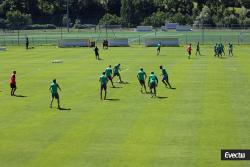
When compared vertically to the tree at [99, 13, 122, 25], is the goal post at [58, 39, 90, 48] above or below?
below

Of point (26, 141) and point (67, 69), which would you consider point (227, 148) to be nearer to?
point (26, 141)

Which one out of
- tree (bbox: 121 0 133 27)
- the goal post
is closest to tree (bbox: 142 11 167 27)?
tree (bbox: 121 0 133 27)

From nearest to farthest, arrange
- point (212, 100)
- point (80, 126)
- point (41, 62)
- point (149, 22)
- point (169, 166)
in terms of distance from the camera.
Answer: point (169, 166)
point (80, 126)
point (212, 100)
point (41, 62)
point (149, 22)

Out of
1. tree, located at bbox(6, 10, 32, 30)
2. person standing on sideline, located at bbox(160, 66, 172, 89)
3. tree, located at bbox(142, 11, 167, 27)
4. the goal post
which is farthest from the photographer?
tree, located at bbox(142, 11, 167, 27)

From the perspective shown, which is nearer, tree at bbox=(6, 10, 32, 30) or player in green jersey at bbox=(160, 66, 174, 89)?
player in green jersey at bbox=(160, 66, 174, 89)

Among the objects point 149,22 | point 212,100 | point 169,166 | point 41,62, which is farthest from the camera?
point 149,22

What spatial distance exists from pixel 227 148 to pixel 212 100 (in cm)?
1159

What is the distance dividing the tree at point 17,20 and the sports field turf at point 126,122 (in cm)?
9109

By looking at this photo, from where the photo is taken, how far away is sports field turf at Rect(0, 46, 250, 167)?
21406 millimetres

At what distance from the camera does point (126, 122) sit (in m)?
27.4

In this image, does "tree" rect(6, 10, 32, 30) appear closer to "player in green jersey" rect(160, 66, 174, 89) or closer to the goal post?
the goal post

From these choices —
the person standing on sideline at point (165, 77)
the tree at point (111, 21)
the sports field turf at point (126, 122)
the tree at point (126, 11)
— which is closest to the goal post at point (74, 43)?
the sports field turf at point (126, 122)

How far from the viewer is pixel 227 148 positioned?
72.9 ft

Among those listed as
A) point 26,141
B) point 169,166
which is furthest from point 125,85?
point 169,166
